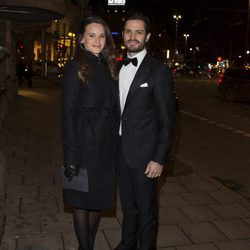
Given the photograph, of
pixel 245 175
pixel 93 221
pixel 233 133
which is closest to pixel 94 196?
pixel 93 221

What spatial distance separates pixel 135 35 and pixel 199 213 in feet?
8.48

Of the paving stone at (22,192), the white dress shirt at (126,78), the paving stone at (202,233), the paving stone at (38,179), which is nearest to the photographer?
the white dress shirt at (126,78)

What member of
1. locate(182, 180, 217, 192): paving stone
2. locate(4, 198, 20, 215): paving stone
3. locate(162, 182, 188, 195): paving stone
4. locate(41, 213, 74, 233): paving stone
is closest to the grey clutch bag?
locate(41, 213, 74, 233): paving stone

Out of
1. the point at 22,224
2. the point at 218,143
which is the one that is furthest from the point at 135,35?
the point at 218,143

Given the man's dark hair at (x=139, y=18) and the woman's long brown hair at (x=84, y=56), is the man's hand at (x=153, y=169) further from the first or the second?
the man's dark hair at (x=139, y=18)

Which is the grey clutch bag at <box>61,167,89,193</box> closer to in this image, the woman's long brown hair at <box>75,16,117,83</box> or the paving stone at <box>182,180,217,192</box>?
the woman's long brown hair at <box>75,16,117,83</box>

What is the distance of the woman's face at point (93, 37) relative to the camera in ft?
11.4

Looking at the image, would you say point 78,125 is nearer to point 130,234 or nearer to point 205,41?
point 130,234

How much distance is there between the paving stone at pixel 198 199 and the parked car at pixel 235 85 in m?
15.3

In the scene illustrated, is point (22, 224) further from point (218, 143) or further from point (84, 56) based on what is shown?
point (218, 143)

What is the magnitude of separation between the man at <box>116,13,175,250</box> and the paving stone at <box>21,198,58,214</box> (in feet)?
5.70

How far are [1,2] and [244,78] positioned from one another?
13297 mm

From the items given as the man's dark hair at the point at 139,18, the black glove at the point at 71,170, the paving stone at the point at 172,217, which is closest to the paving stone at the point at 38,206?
the paving stone at the point at 172,217

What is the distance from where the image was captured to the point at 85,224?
366 cm
